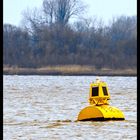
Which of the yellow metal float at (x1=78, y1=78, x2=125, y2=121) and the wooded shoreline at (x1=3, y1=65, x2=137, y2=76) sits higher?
the wooded shoreline at (x1=3, y1=65, x2=137, y2=76)

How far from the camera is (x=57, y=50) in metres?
77.2

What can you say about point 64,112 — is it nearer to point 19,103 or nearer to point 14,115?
point 14,115

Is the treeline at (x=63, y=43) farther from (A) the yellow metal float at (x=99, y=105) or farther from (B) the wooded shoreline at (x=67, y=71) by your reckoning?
(A) the yellow metal float at (x=99, y=105)

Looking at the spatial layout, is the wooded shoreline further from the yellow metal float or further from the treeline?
the yellow metal float

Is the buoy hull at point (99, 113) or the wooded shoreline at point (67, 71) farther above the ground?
the wooded shoreline at point (67, 71)

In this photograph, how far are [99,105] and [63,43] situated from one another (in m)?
59.5

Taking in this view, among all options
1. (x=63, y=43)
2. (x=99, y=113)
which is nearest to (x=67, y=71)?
(x=63, y=43)

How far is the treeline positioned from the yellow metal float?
149ft

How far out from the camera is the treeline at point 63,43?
230ft

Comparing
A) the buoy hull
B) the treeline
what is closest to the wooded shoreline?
the treeline

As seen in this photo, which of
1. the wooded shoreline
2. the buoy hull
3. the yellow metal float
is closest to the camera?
the yellow metal float

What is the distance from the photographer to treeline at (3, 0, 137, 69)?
70000 mm

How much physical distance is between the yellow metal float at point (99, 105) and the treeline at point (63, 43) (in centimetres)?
4545

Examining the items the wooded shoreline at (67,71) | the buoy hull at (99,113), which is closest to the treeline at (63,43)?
the wooded shoreline at (67,71)
